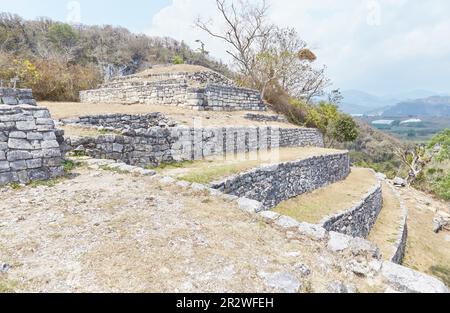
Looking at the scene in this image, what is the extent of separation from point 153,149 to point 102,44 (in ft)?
130

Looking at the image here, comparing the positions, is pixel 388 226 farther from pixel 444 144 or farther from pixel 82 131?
pixel 82 131

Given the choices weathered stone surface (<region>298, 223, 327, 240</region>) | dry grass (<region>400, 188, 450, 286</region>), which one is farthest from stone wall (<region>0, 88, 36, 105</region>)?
dry grass (<region>400, 188, 450, 286</region>)

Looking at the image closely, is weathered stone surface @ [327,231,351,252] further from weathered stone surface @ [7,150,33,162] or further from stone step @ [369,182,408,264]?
stone step @ [369,182,408,264]

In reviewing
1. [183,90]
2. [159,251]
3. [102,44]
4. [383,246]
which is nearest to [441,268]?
[383,246]

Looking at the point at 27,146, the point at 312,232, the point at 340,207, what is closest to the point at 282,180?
the point at 340,207

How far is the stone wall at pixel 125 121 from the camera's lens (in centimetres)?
1087

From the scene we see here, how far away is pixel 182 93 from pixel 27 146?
10.9 metres

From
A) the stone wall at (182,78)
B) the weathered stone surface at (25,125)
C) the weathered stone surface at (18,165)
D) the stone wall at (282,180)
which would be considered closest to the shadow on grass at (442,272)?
the stone wall at (282,180)

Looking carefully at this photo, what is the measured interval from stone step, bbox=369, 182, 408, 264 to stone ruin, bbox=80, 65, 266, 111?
371 inches

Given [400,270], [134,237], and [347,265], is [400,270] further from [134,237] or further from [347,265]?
[134,237]

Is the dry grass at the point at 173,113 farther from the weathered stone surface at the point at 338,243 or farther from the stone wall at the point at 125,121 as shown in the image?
the weathered stone surface at the point at 338,243

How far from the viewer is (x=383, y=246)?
9.80 metres

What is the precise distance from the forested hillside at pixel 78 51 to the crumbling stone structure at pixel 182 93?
7.03 feet

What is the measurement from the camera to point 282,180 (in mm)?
9875
